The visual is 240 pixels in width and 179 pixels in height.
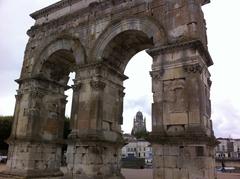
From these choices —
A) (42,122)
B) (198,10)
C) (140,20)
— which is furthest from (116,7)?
(42,122)

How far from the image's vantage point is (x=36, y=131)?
13211mm

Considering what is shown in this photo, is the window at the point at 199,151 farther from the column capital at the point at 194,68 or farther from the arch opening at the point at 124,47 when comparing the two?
the arch opening at the point at 124,47

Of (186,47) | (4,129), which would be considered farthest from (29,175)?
(4,129)

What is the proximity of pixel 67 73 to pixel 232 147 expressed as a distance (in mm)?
75561

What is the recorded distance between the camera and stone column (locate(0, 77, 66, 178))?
41.8 ft

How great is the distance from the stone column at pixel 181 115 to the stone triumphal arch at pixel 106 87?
31 millimetres

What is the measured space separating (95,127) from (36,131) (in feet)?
13.7

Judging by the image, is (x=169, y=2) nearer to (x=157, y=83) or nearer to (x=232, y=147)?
(x=157, y=83)

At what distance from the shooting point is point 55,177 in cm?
1339

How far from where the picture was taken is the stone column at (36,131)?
1273cm

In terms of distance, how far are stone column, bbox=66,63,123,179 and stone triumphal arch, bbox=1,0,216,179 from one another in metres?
0.04

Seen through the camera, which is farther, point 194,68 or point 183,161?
point 194,68

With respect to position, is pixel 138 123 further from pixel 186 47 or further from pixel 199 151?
pixel 199 151

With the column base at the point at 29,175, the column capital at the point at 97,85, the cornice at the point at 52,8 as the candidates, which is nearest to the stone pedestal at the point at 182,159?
the column capital at the point at 97,85
